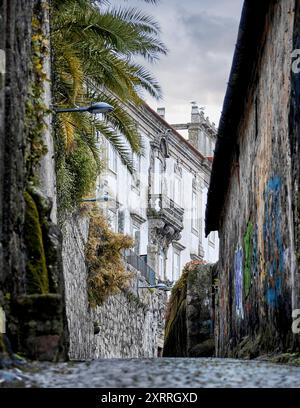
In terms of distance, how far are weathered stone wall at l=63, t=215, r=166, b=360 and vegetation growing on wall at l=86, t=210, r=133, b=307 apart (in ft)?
1.44

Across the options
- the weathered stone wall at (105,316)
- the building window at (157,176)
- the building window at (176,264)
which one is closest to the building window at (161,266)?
the building window at (176,264)

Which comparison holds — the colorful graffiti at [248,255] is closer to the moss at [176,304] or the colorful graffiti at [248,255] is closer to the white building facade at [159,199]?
the moss at [176,304]

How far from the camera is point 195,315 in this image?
1297 inches

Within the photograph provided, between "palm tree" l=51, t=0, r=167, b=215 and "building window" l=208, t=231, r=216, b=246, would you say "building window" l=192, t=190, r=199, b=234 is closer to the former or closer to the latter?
"building window" l=208, t=231, r=216, b=246

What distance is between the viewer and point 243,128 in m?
21.7

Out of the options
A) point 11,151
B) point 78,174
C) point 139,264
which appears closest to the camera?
point 11,151

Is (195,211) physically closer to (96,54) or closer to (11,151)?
(96,54)

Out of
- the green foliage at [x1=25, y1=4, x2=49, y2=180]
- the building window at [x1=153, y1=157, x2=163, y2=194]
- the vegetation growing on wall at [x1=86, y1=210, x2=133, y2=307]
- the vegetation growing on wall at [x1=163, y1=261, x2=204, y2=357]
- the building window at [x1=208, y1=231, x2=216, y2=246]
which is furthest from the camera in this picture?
the building window at [x1=208, y1=231, x2=216, y2=246]

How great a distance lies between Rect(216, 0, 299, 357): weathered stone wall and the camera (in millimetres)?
14641

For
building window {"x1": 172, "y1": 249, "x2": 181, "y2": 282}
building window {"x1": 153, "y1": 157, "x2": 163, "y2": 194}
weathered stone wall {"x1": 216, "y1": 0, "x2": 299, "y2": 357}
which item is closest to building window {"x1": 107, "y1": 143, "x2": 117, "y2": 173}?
building window {"x1": 153, "y1": 157, "x2": 163, "y2": 194}

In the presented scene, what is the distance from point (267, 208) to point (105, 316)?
1738cm

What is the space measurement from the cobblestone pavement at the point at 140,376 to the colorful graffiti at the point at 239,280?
12.0 m

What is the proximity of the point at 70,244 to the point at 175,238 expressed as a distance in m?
31.4

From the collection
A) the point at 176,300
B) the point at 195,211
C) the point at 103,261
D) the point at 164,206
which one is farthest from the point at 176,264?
the point at 103,261
